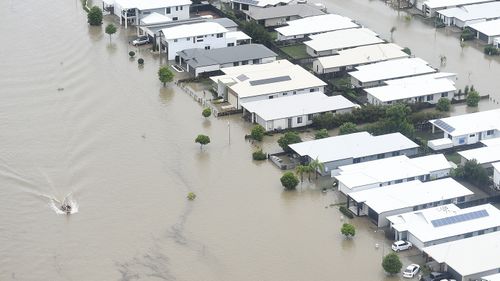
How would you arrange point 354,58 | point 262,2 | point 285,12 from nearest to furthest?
1. point 354,58
2. point 285,12
3. point 262,2

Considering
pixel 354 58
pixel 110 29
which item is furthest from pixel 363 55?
pixel 110 29

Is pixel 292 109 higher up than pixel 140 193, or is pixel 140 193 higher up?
pixel 292 109

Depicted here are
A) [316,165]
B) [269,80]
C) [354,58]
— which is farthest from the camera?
[354,58]

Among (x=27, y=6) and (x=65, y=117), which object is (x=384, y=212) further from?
(x=27, y=6)

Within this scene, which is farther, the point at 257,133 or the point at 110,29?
the point at 110,29

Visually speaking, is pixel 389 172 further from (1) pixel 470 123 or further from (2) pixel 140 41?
(2) pixel 140 41

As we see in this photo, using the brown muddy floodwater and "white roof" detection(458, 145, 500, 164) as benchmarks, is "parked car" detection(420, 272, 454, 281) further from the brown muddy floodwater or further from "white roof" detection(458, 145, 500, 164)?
"white roof" detection(458, 145, 500, 164)

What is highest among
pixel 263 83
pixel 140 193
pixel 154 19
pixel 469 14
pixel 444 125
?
A: pixel 469 14

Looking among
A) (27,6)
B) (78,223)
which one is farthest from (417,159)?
(27,6)
